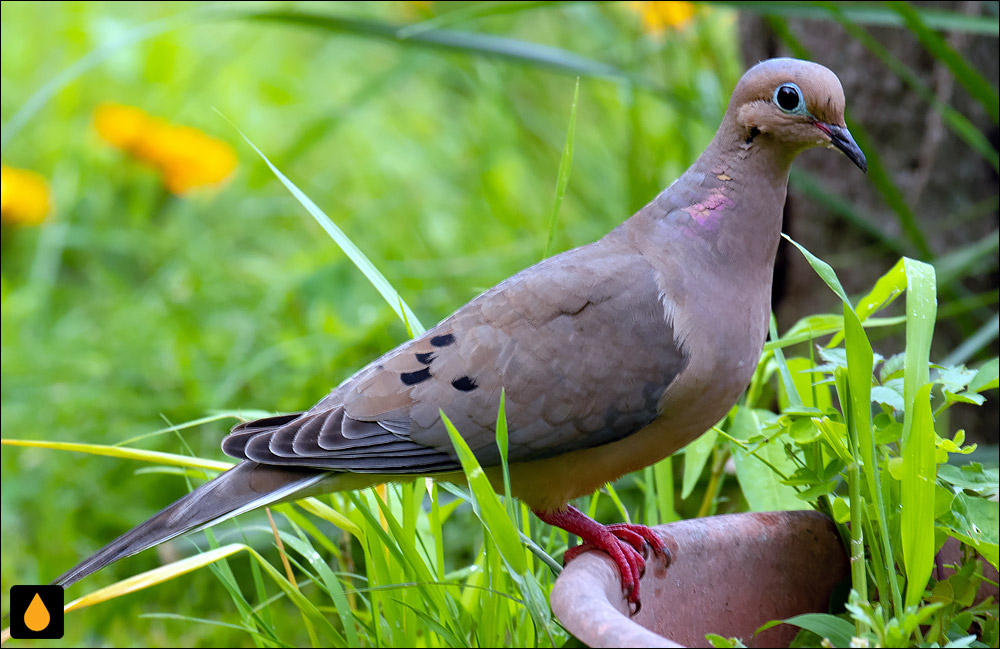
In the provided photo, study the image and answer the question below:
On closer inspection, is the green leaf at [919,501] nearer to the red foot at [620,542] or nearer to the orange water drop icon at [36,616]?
the red foot at [620,542]

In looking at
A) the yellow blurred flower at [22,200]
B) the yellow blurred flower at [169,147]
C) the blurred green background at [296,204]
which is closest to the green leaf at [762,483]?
the blurred green background at [296,204]

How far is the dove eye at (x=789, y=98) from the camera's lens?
1.68 metres

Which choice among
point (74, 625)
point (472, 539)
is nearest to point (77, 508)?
point (74, 625)

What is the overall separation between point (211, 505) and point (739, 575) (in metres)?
0.88

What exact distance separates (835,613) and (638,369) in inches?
21.2

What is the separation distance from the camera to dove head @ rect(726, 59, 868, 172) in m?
1.67

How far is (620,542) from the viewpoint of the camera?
5.34 ft

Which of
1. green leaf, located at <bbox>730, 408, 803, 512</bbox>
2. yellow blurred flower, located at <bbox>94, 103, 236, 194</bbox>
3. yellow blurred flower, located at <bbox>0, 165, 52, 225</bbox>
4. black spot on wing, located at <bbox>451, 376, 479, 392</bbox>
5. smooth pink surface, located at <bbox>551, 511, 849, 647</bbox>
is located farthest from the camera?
yellow blurred flower, located at <bbox>94, 103, 236, 194</bbox>

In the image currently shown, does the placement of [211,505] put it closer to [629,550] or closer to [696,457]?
[629,550]

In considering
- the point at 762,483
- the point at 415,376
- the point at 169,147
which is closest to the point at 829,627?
the point at 762,483

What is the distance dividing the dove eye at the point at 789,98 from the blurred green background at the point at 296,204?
635 mm

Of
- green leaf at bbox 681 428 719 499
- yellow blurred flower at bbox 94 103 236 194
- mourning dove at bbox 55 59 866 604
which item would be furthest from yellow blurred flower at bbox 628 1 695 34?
green leaf at bbox 681 428 719 499

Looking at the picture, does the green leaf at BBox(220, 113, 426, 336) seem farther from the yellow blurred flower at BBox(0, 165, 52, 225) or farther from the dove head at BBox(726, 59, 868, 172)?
the yellow blurred flower at BBox(0, 165, 52, 225)

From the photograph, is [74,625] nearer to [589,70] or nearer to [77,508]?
[77,508]
